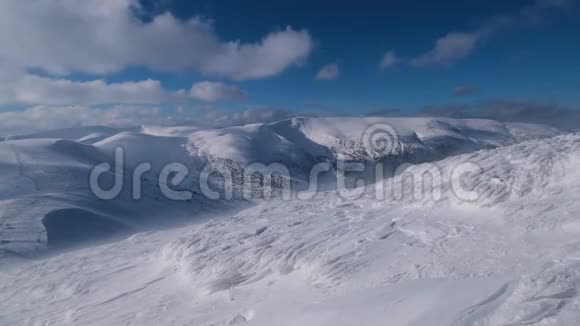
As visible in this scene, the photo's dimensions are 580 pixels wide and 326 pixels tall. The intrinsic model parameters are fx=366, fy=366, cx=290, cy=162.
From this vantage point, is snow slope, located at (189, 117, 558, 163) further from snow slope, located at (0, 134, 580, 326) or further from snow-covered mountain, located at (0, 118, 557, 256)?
snow slope, located at (0, 134, 580, 326)

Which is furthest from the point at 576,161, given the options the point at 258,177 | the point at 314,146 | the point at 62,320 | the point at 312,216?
the point at 314,146

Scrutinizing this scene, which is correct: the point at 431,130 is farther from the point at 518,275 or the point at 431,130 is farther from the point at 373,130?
the point at 518,275

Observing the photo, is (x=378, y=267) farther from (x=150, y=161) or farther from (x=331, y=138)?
(x=331, y=138)

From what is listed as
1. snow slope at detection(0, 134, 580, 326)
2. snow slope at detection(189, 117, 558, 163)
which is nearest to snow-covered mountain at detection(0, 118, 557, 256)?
snow slope at detection(189, 117, 558, 163)

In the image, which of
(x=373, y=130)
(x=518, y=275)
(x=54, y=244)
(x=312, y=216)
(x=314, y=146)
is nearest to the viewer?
(x=518, y=275)

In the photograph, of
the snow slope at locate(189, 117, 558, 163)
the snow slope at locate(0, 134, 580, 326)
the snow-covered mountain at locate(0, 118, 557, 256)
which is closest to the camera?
the snow slope at locate(0, 134, 580, 326)

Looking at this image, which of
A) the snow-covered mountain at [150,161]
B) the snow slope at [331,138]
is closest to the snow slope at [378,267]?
the snow-covered mountain at [150,161]
